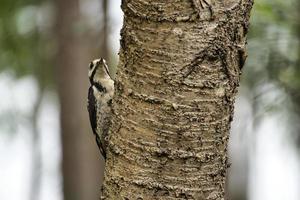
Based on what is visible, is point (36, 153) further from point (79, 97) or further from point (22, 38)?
point (79, 97)

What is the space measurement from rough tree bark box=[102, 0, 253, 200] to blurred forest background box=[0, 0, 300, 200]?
265cm

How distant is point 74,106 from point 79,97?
13cm

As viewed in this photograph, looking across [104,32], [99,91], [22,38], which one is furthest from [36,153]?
[99,91]

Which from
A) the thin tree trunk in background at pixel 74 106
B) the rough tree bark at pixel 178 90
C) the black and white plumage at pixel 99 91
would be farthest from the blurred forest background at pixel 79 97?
the rough tree bark at pixel 178 90

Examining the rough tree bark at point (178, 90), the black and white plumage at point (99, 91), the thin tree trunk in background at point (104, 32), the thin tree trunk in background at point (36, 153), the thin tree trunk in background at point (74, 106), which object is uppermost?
the rough tree bark at point (178, 90)

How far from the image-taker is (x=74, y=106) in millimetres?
9969

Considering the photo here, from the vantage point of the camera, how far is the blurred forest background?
5.53 meters

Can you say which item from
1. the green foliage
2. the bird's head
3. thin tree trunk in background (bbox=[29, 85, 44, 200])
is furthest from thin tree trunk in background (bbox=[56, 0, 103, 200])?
the bird's head

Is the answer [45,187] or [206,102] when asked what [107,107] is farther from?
[45,187]

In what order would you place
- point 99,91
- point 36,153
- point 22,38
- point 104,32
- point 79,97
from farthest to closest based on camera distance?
point 36,153 < point 22,38 < point 79,97 < point 104,32 < point 99,91

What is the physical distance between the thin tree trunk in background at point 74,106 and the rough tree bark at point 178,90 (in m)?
6.91

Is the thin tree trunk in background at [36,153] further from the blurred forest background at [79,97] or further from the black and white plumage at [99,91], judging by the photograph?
the black and white plumage at [99,91]

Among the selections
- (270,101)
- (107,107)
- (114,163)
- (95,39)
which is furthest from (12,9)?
(114,163)

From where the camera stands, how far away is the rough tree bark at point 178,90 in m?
2.66
